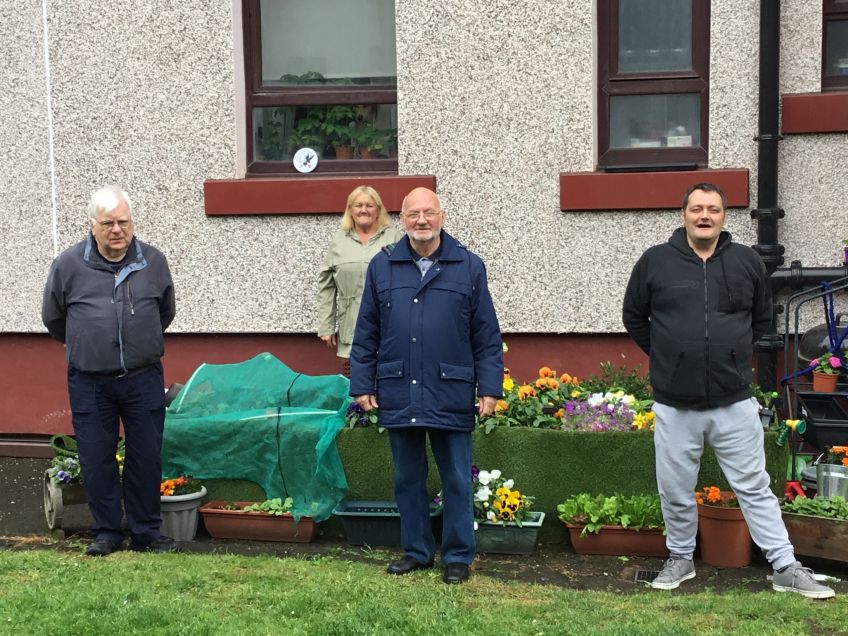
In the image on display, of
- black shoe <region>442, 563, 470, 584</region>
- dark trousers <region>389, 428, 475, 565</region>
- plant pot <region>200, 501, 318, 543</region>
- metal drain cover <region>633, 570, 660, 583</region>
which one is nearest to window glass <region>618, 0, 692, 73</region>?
dark trousers <region>389, 428, 475, 565</region>

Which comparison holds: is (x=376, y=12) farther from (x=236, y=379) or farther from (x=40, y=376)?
(x=40, y=376)

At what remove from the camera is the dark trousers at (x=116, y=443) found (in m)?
6.32

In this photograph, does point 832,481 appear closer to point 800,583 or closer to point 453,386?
point 800,583

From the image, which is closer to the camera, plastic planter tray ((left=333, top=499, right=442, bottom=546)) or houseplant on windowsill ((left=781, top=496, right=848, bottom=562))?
houseplant on windowsill ((left=781, top=496, right=848, bottom=562))

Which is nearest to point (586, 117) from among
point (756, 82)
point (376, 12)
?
point (756, 82)

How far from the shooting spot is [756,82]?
7633 millimetres

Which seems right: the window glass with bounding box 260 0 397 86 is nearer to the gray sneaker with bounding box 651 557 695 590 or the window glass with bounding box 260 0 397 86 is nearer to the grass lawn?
the grass lawn

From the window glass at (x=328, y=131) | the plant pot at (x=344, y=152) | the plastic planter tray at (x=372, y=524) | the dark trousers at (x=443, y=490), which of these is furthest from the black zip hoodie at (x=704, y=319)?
the plant pot at (x=344, y=152)

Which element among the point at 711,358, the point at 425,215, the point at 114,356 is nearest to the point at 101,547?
the point at 114,356

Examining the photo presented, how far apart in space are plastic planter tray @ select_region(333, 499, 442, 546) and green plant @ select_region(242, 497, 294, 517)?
0.96 ft

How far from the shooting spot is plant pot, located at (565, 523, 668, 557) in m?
6.36

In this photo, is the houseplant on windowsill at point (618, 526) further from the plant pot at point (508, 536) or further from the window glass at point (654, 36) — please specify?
the window glass at point (654, 36)

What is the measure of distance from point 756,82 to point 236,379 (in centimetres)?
371

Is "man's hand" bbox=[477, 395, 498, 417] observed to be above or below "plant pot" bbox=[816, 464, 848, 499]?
above
